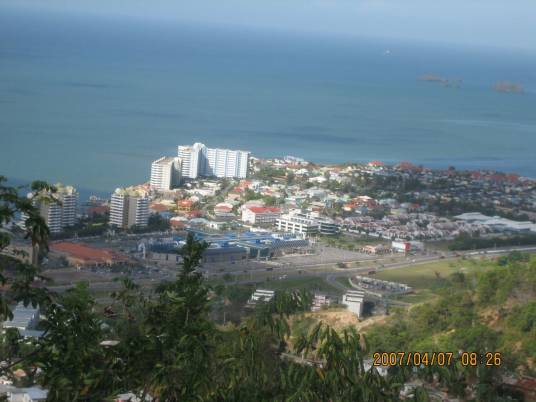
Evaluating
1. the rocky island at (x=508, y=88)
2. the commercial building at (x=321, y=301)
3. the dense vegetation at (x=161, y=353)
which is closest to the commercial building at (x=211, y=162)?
the commercial building at (x=321, y=301)

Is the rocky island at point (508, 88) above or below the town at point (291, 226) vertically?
above

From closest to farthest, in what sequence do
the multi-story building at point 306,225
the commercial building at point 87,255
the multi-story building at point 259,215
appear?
the commercial building at point 87,255 → the multi-story building at point 306,225 → the multi-story building at point 259,215

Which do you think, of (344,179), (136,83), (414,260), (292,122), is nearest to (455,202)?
(344,179)

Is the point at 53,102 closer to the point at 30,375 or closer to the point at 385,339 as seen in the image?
the point at 385,339

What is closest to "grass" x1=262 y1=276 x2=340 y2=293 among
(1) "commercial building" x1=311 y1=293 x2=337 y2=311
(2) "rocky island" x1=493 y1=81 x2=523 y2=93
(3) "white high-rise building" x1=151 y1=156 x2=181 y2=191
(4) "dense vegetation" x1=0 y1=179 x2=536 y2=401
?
(1) "commercial building" x1=311 y1=293 x2=337 y2=311

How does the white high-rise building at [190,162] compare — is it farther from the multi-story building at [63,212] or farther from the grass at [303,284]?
the grass at [303,284]
